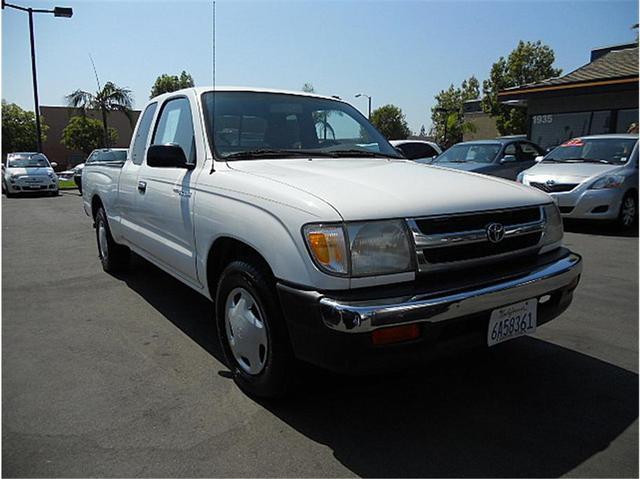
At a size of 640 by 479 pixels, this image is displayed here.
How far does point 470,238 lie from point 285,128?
1.82 m

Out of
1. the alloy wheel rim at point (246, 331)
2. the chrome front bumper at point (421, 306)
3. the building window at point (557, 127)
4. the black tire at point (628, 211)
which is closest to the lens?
the chrome front bumper at point (421, 306)

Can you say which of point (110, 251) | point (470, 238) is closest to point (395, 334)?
point (470, 238)

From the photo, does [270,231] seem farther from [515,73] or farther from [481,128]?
[481,128]

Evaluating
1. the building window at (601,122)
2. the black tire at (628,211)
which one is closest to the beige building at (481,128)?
the building window at (601,122)

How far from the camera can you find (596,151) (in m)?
9.41

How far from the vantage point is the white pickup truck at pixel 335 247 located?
2.32m

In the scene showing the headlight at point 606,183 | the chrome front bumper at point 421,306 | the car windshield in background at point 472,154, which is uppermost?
the car windshield in background at point 472,154

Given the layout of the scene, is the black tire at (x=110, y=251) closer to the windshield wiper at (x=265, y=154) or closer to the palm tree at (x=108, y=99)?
the windshield wiper at (x=265, y=154)

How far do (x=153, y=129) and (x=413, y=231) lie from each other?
2922mm

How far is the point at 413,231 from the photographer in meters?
2.42

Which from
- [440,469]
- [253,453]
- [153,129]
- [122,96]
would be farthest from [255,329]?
[122,96]

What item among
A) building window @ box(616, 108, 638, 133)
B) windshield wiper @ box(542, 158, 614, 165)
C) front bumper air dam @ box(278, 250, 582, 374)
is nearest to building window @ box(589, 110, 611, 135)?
building window @ box(616, 108, 638, 133)

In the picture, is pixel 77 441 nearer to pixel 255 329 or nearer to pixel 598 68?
pixel 255 329

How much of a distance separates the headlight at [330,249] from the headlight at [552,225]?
1.39 meters
